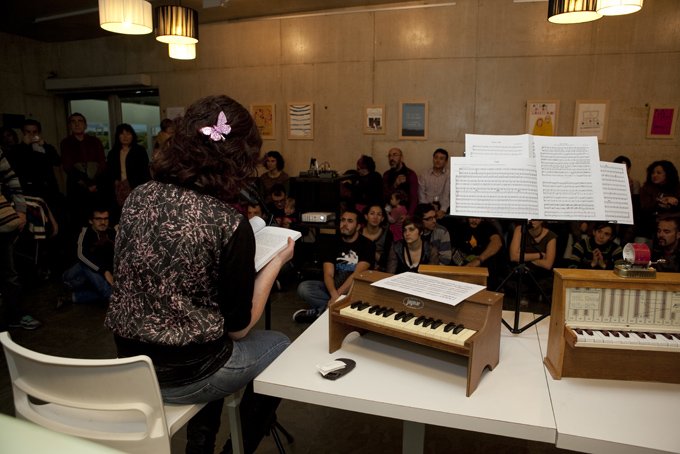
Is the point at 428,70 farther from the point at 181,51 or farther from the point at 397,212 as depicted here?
the point at 181,51

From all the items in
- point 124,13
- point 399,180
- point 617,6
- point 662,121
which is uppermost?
point 124,13

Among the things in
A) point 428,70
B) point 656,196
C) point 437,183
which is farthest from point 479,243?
point 428,70

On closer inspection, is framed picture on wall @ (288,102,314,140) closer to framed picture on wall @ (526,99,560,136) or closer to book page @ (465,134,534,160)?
framed picture on wall @ (526,99,560,136)

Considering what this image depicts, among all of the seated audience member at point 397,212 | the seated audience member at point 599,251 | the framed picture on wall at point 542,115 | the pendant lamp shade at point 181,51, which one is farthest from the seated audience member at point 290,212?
the framed picture on wall at point 542,115

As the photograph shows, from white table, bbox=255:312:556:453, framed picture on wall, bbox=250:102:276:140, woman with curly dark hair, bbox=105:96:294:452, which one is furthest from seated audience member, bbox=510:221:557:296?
framed picture on wall, bbox=250:102:276:140

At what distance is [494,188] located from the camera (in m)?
1.69

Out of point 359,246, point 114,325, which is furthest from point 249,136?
point 359,246

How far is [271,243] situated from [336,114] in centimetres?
515

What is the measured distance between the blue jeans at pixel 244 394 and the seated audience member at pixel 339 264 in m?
2.07

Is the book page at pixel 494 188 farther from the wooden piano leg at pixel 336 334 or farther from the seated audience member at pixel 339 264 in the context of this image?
the seated audience member at pixel 339 264

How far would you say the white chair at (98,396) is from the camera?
43.9 inches

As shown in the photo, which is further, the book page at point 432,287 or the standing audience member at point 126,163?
the standing audience member at point 126,163

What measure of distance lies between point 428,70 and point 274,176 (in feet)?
8.10

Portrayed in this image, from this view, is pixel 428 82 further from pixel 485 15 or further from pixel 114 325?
pixel 114 325
